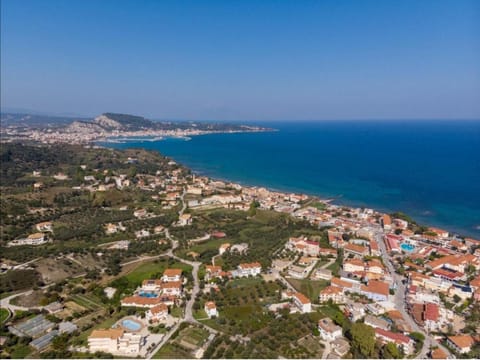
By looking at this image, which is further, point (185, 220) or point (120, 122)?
point (120, 122)

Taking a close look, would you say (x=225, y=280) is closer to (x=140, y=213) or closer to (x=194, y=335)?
(x=194, y=335)

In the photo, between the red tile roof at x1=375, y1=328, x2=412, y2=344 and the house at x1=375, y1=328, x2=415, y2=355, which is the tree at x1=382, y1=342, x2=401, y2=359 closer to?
the house at x1=375, y1=328, x2=415, y2=355

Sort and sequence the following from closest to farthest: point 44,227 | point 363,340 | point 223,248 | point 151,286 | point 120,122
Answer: point 363,340
point 151,286
point 223,248
point 44,227
point 120,122

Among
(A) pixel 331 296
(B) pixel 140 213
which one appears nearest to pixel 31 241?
(B) pixel 140 213

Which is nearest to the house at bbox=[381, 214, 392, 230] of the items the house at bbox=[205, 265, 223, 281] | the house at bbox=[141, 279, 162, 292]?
the house at bbox=[205, 265, 223, 281]

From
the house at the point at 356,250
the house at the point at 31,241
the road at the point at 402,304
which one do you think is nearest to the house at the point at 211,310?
the road at the point at 402,304

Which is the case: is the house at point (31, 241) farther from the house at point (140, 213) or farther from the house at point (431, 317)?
the house at point (431, 317)

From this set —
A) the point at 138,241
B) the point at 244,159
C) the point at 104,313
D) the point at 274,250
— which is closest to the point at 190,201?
the point at 138,241
